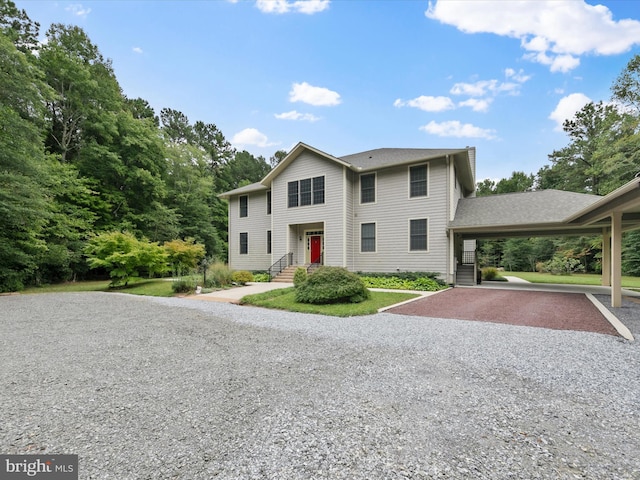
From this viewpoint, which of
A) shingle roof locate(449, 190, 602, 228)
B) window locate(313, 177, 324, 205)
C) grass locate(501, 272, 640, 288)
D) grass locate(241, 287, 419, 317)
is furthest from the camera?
grass locate(501, 272, 640, 288)

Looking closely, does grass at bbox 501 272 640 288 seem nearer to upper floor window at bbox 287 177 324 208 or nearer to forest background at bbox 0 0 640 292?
forest background at bbox 0 0 640 292

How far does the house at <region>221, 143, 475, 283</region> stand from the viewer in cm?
1287

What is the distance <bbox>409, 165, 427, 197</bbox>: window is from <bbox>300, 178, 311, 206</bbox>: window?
5.27 meters

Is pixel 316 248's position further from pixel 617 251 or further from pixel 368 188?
pixel 617 251

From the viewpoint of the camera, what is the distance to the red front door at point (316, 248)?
51.3 feet

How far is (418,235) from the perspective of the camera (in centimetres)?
1327

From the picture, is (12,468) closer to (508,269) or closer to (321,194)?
(321,194)

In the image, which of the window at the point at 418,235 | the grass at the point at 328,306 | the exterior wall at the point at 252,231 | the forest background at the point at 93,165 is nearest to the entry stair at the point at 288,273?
the exterior wall at the point at 252,231

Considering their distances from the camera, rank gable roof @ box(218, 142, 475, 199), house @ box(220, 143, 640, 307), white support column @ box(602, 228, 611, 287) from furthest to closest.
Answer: gable roof @ box(218, 142, 475, 199) → house @ box(220, 143, 640, 307) → white support column @ box(602, 228, 611, 287)

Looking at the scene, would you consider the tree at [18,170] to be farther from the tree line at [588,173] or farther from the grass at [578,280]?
the tree line at [588,173]

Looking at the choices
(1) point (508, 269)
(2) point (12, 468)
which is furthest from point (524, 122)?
(2) point (12, 468)

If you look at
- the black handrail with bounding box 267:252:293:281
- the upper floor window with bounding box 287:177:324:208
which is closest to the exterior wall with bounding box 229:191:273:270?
the black handrail with bounding box 267:252:293:281

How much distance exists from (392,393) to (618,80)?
2859 centimetres

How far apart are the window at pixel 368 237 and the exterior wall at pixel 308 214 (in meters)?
1.24
